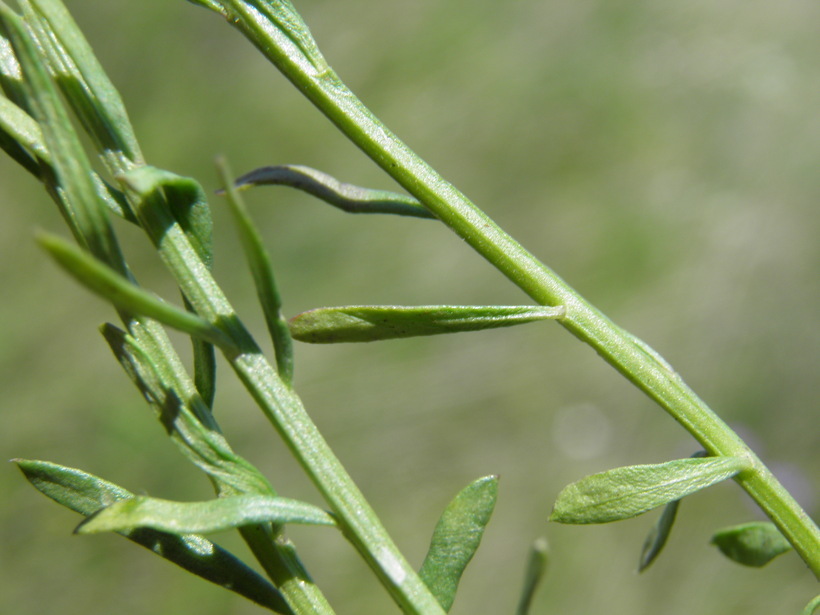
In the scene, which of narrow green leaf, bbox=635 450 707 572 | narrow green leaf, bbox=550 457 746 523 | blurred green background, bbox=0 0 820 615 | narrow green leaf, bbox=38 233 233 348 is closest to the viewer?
narrow green leaf, bbox=38 233 233 348

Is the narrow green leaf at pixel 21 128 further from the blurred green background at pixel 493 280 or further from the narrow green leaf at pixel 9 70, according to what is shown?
the blurred green background at pixel 493 280

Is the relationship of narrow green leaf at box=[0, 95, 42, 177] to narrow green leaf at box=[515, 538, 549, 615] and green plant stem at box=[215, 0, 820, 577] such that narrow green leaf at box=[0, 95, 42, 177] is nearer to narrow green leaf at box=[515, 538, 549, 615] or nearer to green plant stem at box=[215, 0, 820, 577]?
green plant stem at box=[215, 0, 820, 577]

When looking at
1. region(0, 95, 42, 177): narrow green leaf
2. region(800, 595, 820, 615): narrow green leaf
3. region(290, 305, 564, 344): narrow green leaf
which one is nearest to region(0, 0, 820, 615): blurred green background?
region(800, 595, 820, 615): narrow green leaf

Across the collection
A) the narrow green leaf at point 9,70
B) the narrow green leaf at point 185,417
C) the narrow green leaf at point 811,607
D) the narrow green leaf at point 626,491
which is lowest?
the narrow green leaf at point 811,607

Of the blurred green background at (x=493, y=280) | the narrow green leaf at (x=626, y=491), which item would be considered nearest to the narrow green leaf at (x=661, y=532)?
the narrow green leaf at (x=626, y=491)

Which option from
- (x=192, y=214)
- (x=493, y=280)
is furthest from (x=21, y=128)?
(x=493, y=280)

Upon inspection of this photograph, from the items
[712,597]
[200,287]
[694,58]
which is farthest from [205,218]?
[694,58]
